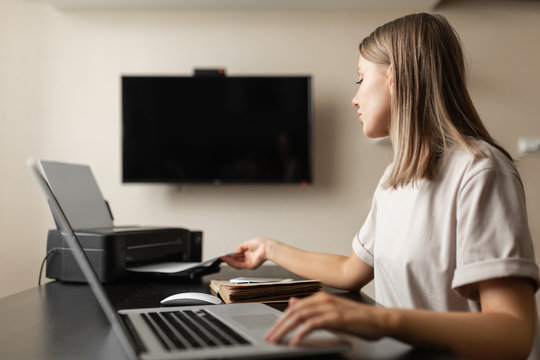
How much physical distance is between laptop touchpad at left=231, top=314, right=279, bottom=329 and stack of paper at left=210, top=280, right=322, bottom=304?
19 centimetres

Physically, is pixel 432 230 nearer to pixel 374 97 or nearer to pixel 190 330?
pixel 374 97

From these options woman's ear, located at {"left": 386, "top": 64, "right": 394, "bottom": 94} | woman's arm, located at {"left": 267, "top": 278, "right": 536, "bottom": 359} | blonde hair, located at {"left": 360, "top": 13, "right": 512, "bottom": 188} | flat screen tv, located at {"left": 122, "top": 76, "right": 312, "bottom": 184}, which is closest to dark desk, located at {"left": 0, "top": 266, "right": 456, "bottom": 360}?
woman's arm, located at {"left": 267, "top": 278, "right": 536, "bottom": 359}

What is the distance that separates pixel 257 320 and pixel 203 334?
0.36 ft

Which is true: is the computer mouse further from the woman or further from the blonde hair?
the blonde hair

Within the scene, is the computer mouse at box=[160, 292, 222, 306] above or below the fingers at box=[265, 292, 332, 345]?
below

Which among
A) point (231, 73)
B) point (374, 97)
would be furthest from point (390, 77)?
point (231, 73)

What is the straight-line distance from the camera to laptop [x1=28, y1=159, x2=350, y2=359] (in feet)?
1.70

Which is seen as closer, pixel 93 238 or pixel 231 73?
pixel 93 238

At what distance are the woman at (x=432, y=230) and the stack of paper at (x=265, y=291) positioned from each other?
0.59 ft

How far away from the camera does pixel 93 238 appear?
1.21 m

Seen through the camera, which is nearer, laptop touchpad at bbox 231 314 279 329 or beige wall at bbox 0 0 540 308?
laptop touchpad at bbox 231 314 279 329

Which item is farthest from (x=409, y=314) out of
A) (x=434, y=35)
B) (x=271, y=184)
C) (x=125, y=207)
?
(x=125, y=207)

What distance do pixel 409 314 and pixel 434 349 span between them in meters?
0.06

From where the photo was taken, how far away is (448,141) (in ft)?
3.01
